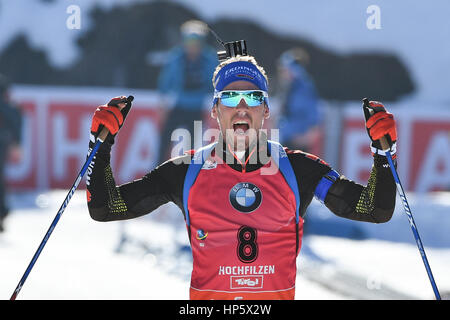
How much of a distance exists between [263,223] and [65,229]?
6.15 metres

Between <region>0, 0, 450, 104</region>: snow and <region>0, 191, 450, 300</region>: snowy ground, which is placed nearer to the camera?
<region>0, 191, 450, 300</region>: snowy ground

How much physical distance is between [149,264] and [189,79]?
238 centimetres

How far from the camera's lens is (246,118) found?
3562 mm

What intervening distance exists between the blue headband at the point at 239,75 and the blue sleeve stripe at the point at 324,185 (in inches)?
21.1

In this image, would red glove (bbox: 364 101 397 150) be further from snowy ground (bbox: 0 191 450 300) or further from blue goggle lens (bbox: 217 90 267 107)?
snowy ground (bbox: 0 191 450 300)

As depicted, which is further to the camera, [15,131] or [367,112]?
[15,131]

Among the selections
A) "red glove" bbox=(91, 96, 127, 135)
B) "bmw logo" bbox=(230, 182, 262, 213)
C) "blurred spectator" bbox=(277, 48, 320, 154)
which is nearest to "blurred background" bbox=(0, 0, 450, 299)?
"blurred spectator" bbox=(277, 48, 320, 154)

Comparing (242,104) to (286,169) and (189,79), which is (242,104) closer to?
(286,169)

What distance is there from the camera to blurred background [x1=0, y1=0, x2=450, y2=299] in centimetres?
741

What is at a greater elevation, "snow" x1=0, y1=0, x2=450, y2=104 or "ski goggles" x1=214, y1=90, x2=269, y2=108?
"snow" x1=0, y1=0, x2=450, y2=104

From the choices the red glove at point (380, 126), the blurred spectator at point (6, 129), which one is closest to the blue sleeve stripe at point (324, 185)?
the red glove at point (380, 126)

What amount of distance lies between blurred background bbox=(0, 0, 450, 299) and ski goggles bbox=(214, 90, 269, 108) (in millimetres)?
2252
